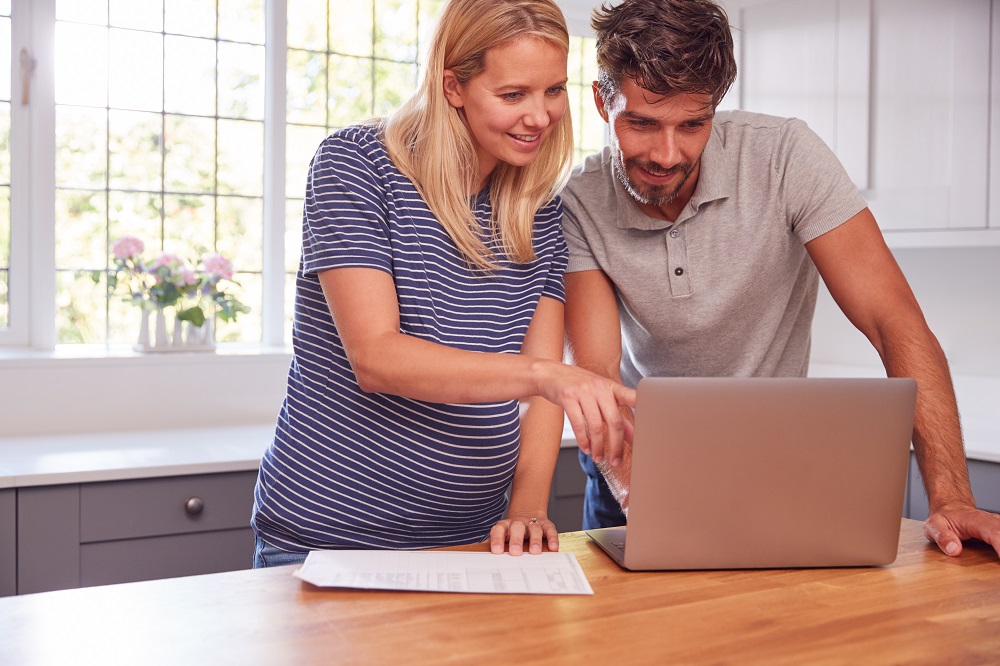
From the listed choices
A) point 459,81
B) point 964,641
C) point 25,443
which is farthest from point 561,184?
point 25,443

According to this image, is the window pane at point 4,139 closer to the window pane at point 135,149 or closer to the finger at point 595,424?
the window pane at point 135,149

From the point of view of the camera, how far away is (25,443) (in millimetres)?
2695

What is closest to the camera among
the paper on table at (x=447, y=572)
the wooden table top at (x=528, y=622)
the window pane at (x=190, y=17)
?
the wooden table top at (x=528, y=622)

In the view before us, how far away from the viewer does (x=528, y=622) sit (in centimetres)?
109

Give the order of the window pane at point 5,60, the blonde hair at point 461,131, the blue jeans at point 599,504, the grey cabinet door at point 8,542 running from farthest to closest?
the window pane at point 5,60 < the grey cabinet door at point 8,542 < the blue jeans at point 599,504 < the blonde hair at point 461,131

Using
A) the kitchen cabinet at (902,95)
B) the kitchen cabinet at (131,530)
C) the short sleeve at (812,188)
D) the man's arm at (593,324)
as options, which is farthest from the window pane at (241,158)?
the short sleeve at (812,188)

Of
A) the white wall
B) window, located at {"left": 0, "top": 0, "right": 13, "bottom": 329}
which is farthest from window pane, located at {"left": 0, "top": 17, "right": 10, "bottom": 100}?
the white wall

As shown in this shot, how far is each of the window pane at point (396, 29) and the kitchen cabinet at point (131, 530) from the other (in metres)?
1.72

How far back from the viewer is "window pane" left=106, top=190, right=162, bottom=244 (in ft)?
10.5

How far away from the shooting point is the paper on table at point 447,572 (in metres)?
1.18

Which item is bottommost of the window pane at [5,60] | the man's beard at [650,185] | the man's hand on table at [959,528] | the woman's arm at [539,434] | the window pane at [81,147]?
the man's hand on table at [959,528]

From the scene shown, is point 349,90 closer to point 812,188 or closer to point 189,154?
point 189,154

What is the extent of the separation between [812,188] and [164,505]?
161cm

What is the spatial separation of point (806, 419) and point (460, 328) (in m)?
0.52
